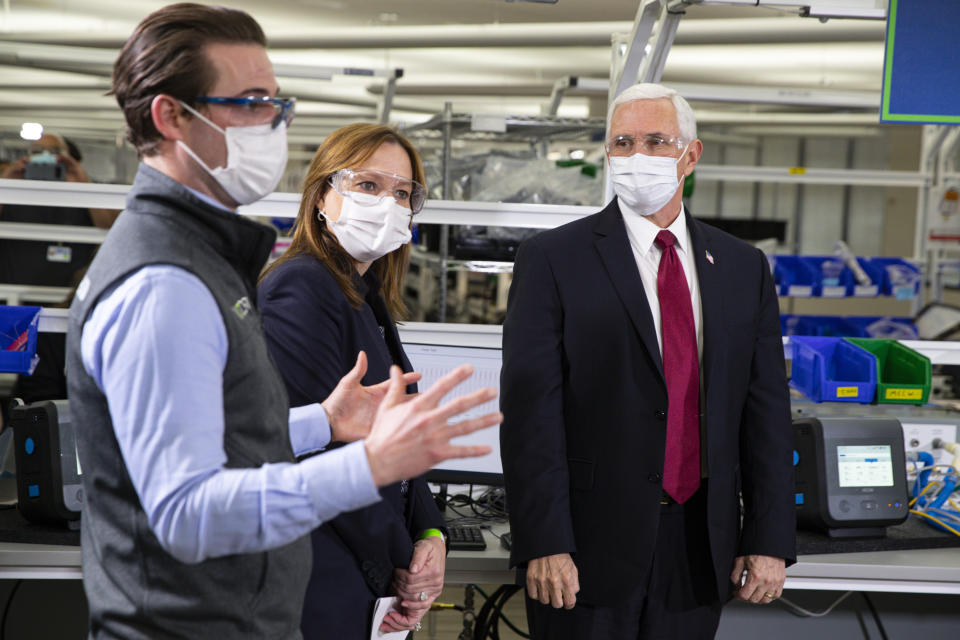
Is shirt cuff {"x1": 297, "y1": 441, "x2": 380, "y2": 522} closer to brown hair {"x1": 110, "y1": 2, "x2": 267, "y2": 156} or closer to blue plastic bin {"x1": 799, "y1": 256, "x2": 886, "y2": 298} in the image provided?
brown hair {"x1": 110, "y1": 2, "x2": 267, "y2": 156}

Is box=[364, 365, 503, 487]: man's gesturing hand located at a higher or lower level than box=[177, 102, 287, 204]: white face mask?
lower

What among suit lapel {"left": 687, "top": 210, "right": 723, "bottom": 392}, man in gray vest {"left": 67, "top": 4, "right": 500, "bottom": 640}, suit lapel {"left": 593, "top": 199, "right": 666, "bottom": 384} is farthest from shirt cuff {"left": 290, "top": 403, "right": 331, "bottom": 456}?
suit lapel {"left": 687, "top": 210, "right": 723, "bottom": 392}

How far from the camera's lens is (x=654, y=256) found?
1.93 m

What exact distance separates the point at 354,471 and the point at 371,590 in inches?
30.6

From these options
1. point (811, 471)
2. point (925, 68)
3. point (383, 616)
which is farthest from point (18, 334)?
point (925, 68)

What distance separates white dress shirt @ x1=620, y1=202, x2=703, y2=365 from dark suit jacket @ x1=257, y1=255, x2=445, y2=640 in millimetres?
620

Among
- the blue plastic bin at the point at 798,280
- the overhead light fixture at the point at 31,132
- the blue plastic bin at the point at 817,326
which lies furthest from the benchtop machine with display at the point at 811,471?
the blue plastic bin at the point at 817,326

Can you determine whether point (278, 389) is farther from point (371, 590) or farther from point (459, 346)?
point (459, 346)

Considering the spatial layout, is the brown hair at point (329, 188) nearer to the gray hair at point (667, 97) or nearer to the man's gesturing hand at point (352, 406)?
the man's gesturing hand at point (352, 406)

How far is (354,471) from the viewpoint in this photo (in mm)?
908

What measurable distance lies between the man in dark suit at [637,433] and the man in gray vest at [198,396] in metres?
0.76

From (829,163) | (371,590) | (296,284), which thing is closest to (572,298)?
(296,284)

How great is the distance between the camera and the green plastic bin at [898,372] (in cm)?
253

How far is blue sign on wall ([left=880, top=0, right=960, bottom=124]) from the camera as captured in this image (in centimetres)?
241
